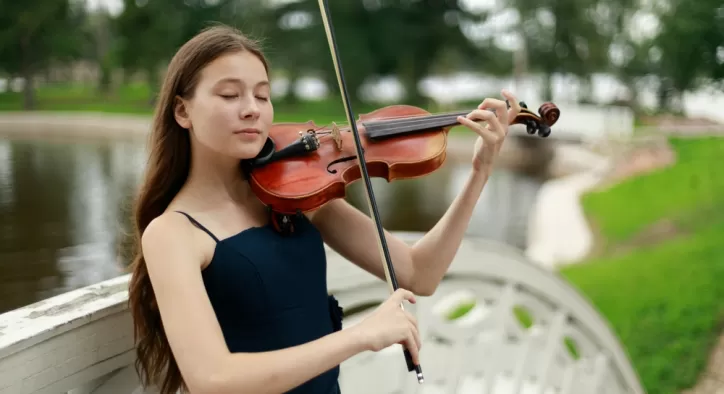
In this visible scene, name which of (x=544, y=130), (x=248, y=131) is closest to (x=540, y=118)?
(x=544, y=130)

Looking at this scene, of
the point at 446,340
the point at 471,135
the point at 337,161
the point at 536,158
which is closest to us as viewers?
the point at 337,161

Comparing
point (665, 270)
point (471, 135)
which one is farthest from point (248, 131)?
point (471, 135)

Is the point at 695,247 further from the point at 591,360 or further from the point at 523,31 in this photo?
the point at 523,31

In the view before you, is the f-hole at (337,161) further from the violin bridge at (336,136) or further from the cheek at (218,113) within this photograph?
the cheek at (218,113)

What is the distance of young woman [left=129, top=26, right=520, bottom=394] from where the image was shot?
0.73m

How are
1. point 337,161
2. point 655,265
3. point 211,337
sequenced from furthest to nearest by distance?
1. point 655,265
2. point 337,161
3. point 211,337

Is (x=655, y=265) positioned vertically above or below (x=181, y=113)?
below

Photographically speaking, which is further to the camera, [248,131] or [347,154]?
[347,154]

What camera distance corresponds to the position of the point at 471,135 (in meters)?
8.00

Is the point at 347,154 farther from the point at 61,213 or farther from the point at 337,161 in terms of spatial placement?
the point at 61,213

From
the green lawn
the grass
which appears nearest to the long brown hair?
the grass

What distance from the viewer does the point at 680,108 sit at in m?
7.39

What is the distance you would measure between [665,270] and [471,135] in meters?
3.40

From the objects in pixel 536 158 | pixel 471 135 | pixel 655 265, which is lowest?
pixel 536 158
